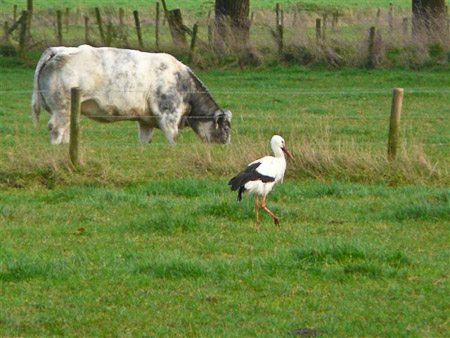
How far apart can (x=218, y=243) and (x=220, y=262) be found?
827 millimetres

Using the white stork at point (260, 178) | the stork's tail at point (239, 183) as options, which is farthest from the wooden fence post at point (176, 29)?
the stork's tail at point (239, 183)

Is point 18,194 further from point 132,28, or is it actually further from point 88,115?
point 132,28

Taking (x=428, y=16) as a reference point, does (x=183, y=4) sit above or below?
below

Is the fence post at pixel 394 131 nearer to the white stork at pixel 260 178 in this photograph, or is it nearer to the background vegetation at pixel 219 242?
the background vegetation at pixel 219 242

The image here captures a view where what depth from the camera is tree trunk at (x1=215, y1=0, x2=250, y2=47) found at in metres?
28.1

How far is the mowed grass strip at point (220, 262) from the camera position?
7.18m

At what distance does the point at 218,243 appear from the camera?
30.7 ft

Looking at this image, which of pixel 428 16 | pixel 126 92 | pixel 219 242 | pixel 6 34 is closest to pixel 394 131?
pixel 219 242

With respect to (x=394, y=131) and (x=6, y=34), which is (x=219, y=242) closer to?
(x=394, y=131)

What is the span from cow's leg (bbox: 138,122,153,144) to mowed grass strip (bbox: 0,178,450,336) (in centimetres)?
539

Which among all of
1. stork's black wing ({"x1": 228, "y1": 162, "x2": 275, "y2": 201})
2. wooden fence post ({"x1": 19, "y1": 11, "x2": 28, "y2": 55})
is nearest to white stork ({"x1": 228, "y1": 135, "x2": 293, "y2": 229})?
stork's black wing ({"x1": 228, "y1": 162, "x2": 275, "y2": 201})

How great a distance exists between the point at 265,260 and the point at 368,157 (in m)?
4.50

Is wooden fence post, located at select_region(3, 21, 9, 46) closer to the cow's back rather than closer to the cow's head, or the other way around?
the cow's back

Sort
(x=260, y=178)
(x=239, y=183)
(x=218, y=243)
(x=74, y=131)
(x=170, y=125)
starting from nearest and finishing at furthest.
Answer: (x=218, y=243), (x=239, y=183), (x=260, y=178), (x=74, y=131), (x=170, y=125)
